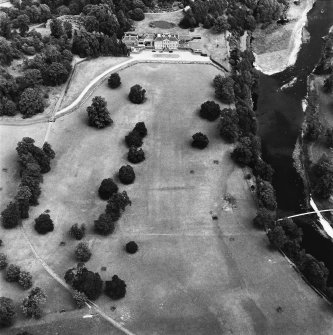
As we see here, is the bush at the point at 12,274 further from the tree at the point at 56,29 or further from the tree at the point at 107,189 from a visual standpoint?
the tree at the point at 56,29

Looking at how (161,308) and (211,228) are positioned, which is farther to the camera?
(211,228)

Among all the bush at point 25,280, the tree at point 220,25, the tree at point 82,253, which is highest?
the tree at point 220,25

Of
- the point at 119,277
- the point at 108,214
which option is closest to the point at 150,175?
the point at 108,214

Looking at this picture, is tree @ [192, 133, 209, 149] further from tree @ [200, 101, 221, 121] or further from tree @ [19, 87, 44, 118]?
tree @ [19, 87, 44, 118]

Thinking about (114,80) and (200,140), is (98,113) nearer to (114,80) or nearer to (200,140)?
(114,80)

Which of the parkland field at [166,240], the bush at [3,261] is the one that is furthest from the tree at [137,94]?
the bush at [3,261]

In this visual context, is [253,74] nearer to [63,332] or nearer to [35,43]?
[35,43]
